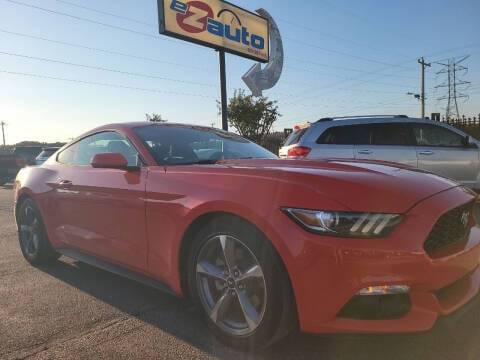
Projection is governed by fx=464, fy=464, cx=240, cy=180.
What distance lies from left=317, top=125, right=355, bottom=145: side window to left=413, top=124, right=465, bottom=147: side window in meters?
1.11

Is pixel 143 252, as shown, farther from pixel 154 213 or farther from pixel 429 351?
pixel 429 351

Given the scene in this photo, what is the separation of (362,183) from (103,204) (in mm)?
2126

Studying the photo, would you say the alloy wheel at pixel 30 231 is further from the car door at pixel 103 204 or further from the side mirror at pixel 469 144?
the side mirror at pixel 469 144

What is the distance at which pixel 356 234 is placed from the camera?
2334 millimetres

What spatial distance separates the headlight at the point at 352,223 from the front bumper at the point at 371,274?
1.4 inches

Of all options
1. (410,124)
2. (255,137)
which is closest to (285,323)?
(410,124)

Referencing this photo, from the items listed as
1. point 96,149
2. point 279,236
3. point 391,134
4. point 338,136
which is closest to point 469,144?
point 391,134

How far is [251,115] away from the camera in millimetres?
→ 31141

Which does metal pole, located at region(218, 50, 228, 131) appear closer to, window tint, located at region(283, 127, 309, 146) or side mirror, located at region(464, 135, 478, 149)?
window tint, located at region(283, 127, 309, 146)

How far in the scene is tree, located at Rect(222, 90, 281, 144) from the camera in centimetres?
3116

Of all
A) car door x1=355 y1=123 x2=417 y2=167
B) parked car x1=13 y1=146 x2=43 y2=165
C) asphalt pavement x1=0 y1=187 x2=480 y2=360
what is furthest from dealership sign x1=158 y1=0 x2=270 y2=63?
asphalt pavement x1=0 y1=187 x2=480 y2=360

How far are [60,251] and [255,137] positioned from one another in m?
26.1

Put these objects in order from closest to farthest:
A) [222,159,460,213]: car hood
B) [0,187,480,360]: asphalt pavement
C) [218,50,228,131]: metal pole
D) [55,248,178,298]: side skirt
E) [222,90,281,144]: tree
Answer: [222,159,460,213]: car hood
[0,187,480,360]: asphalt pavement
[55,248,178,298]: side skirt
[218,50,228,131]: metal pole
[222,90,281,144]: tree

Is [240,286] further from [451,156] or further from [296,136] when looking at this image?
[451,156]
